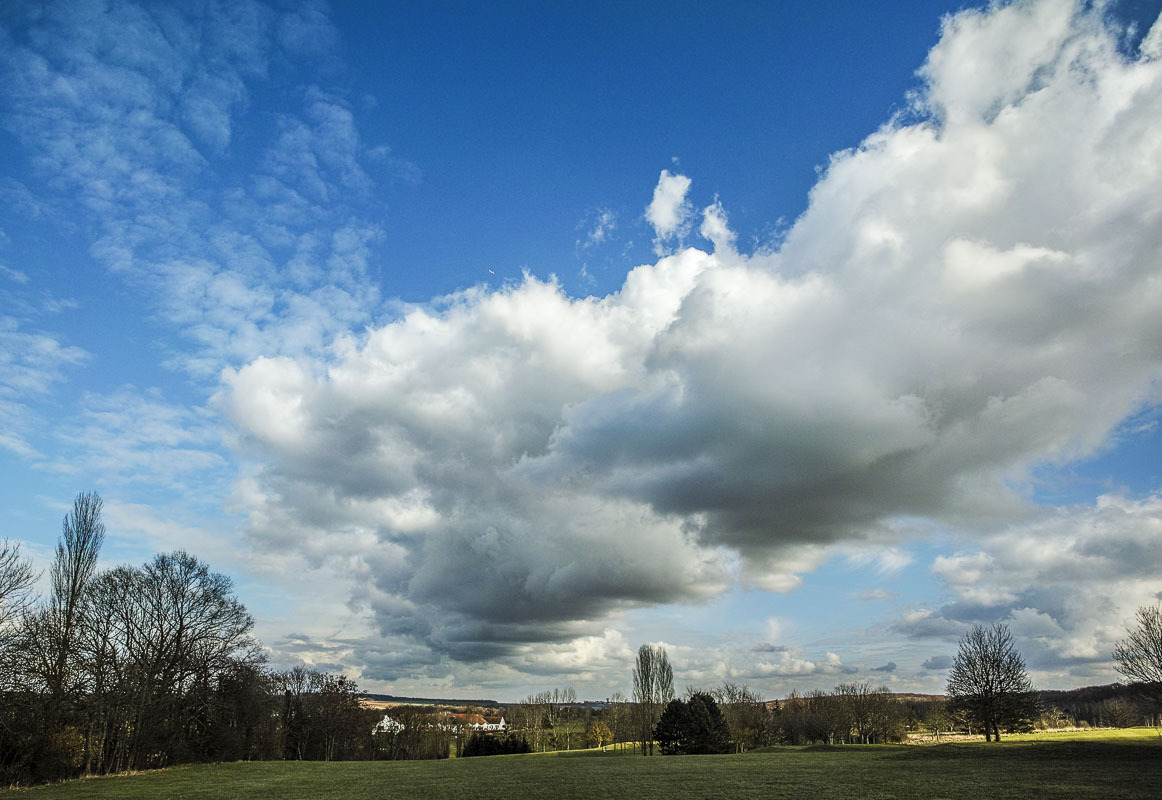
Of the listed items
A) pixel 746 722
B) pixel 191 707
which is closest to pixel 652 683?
pixel 746 722

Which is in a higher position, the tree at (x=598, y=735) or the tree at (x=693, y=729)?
the tree at (x=693, y=729)

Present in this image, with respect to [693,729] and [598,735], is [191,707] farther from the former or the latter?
[598,735]

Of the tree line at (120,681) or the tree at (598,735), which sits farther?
the tree at (598,735)

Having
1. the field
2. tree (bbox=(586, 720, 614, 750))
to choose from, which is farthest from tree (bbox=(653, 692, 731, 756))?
tree (bbox=(586, 720, 614, 750))

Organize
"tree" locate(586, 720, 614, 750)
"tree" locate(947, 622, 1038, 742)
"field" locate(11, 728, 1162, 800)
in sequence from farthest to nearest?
"tree" locate(586, 720, 614, 750), "tree" locate(947, 622, 1038, 742), "field" locate(11, 728, 1162, 800)

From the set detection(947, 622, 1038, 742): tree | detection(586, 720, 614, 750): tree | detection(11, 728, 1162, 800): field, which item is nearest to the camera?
detection(11, 728, 1162, 800): field

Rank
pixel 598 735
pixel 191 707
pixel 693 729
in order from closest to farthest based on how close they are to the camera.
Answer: pixel 191 707 → pixel 693 729 → pixel 598 735

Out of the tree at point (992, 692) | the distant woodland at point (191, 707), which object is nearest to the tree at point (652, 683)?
the distant woodland at point (191, 707)

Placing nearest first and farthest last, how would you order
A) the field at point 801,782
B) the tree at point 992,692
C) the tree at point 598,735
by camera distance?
1. the field at point 801,782
2. the tree at point 992,692
3. the tree at point 598,735

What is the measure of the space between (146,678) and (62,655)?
9.32 meters

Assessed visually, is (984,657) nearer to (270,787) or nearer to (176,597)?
(270,787)

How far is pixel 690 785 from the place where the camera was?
30250 millimetres

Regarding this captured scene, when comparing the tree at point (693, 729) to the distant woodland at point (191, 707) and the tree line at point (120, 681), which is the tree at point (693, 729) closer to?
the distant woodland at point (191, 707)

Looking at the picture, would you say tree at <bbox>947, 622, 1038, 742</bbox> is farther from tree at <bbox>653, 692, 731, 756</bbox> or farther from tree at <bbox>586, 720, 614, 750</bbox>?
tree at <bbox>586, 720, 614, 750</bbox>
